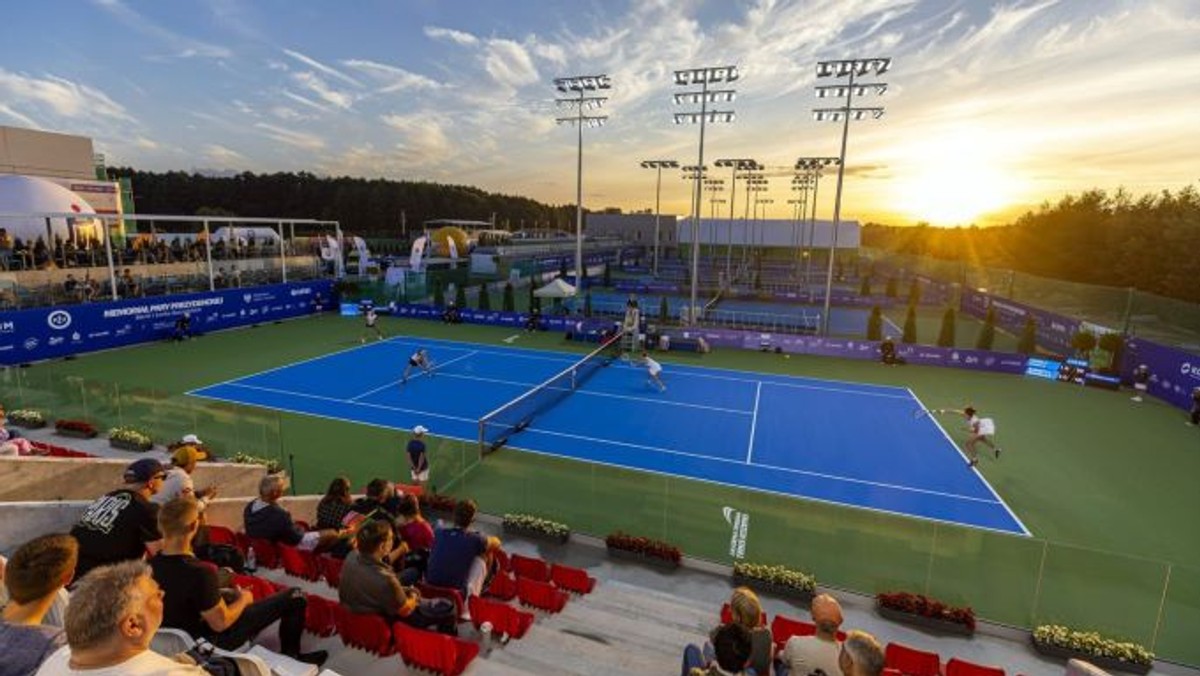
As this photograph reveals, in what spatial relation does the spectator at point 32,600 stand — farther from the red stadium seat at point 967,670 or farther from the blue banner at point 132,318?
the blue banner at point 132,318

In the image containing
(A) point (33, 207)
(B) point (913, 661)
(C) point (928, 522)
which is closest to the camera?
(B) point (913, 661)

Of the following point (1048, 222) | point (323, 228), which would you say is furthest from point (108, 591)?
point (323, 228)

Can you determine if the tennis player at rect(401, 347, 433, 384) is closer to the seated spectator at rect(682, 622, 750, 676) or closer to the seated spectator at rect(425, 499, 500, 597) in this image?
the seated spectator at rect(425, 499, 500, 597)

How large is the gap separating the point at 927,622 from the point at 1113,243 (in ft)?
233

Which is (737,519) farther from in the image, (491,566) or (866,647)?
(866,647)

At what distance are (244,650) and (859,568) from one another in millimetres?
9315

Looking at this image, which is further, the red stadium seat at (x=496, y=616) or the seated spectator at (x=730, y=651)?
the red stadium seat at (x=496, y=616)

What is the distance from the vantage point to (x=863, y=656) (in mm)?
4074

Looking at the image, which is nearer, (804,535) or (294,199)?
(804,535)

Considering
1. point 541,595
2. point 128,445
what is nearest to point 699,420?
point 541,595

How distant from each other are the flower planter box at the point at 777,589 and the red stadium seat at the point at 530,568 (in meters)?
3.56

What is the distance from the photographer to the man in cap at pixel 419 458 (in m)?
13.6

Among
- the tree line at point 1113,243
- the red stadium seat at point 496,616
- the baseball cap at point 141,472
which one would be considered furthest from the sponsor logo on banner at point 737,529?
the tree line at point 1113,243

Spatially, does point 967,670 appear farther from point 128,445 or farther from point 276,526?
point 128,445
